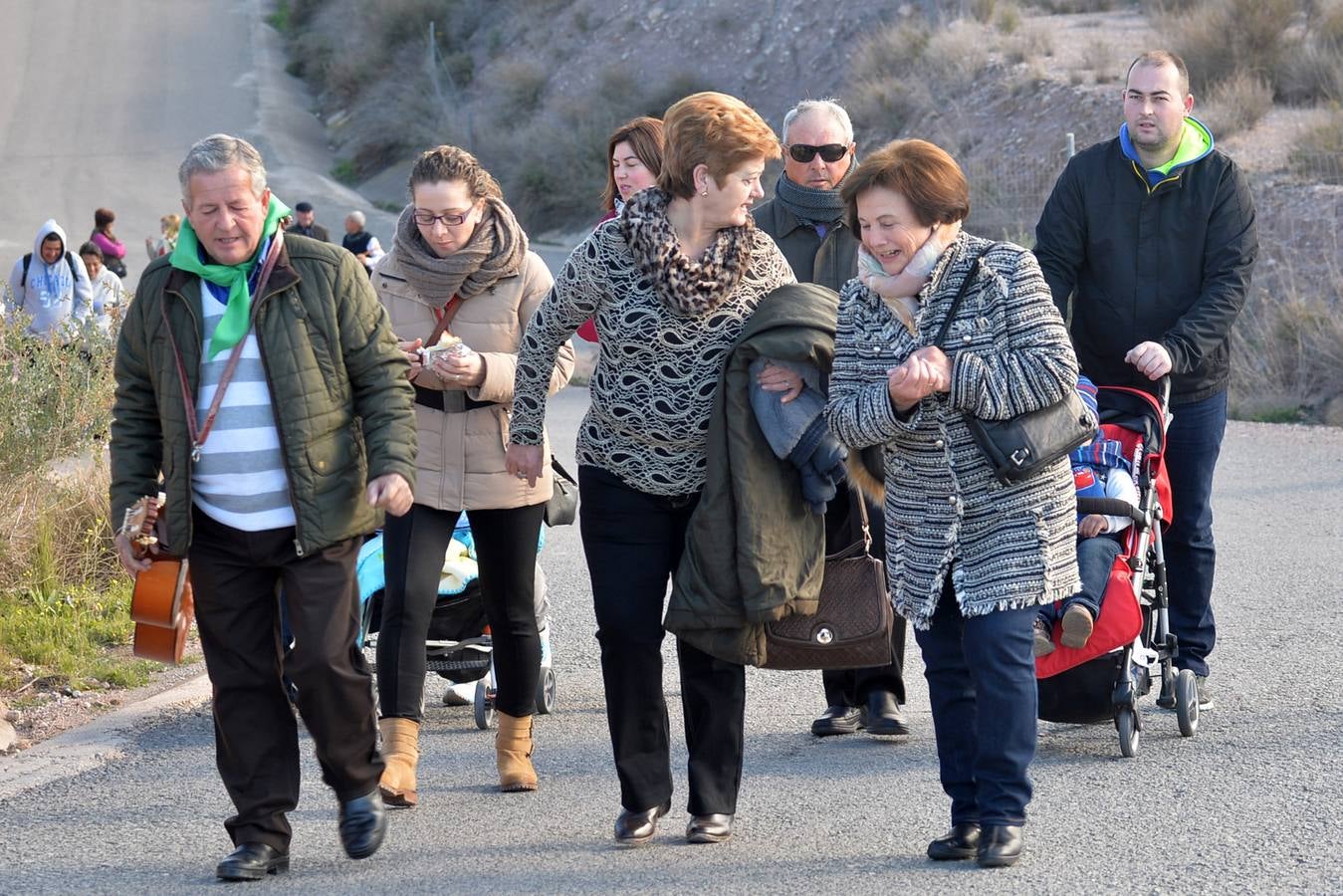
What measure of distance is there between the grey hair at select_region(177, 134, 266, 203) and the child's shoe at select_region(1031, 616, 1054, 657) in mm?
2793

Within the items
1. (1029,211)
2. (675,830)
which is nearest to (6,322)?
(675,830)

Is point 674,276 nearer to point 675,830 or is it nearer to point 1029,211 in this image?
point 675,830

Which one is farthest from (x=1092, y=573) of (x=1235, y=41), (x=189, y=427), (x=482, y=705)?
(x=1235, y=41)

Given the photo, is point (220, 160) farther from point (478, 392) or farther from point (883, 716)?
point (883, 716)

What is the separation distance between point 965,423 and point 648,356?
890 mm

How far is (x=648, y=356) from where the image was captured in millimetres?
4578

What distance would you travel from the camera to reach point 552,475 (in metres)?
5.64

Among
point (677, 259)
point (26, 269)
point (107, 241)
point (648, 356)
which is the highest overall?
point (107, 241)

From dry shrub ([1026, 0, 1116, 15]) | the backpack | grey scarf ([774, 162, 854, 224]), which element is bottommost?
grey scarf ([774, 162, 854, 224])

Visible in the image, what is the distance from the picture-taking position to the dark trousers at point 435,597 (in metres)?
5.28

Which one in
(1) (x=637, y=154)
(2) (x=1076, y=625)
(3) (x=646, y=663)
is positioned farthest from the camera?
(1) (x=637, y=154)

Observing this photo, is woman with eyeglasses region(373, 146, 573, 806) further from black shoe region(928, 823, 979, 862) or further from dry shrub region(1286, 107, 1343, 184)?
dry shrub region(1286, 107, 1343, 184)

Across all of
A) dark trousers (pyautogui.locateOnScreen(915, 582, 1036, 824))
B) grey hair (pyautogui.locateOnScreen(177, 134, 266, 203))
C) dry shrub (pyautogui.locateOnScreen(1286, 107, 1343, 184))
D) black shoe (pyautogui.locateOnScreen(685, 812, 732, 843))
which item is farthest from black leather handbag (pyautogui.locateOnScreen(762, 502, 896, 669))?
dry shrub (pyautogui.locateOnScreen(1286, 107, 1343, 184))

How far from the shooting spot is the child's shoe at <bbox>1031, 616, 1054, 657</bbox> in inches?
210
